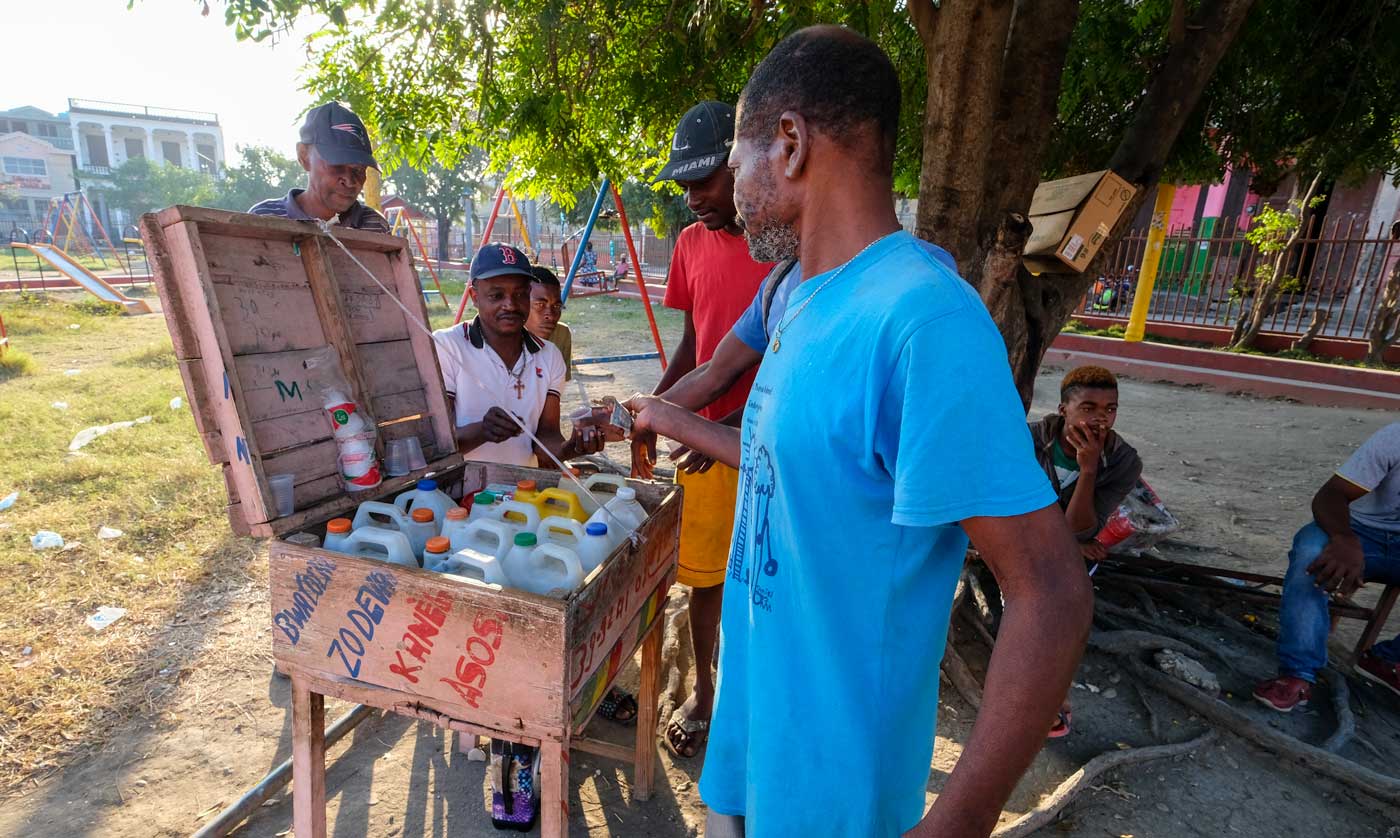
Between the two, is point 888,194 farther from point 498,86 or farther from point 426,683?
point 498,86

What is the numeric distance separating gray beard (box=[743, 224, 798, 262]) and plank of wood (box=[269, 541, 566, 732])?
837mm

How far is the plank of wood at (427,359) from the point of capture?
243 cm

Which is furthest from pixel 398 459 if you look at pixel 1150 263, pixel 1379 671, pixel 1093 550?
pixel 1150 263

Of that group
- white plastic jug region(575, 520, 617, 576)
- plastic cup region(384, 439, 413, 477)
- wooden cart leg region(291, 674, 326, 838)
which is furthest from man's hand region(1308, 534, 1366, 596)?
wooden cart leg region(291, 674, 326, 838)

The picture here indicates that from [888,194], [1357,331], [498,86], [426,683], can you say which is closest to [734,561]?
[888,194]

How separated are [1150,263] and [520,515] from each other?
12.2m

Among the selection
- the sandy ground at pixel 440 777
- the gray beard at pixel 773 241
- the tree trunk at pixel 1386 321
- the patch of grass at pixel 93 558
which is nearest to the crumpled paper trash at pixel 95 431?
the patch of grass at pixel 93 558

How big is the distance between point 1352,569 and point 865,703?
333 centimetres

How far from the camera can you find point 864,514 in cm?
92

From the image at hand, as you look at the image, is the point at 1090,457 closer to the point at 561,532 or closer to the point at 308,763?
the point at 561,532

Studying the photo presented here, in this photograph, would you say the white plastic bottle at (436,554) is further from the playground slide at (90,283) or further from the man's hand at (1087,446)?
the playground slide at (90,283)

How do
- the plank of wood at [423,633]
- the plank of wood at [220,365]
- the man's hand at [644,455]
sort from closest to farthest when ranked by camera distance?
the plank of wood at [423,633]
the plank of wood at [220,365]
the man's hand at [644,455]

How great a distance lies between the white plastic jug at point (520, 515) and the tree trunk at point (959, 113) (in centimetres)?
204

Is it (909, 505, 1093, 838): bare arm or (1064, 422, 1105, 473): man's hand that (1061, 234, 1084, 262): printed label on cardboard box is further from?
(909, 505, 1093, 838): bare arm
